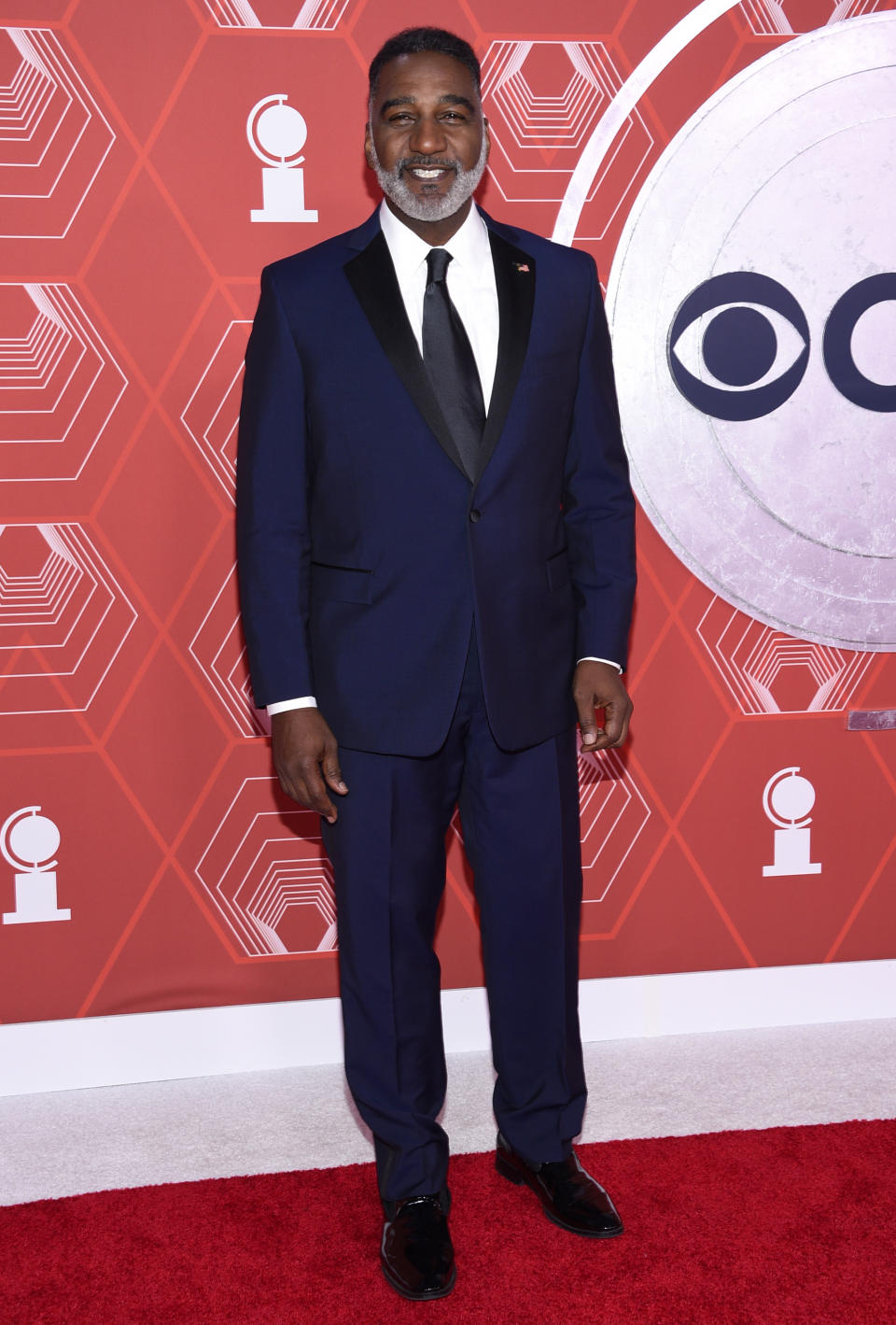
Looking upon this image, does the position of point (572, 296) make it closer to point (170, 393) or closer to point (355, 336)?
point (355, 336)

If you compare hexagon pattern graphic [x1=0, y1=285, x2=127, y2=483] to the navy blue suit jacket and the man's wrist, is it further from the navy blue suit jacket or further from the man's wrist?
the man's wrist

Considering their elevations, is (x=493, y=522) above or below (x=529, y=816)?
above

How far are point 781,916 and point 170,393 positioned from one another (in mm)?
1674

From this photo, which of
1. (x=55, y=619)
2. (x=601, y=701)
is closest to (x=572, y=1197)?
(x=601, y=701)

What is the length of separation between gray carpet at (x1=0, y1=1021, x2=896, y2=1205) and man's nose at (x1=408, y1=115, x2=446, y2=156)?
165 centimetres

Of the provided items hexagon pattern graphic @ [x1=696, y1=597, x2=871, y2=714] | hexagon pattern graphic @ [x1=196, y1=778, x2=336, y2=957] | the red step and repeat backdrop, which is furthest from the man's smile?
hexagon pattern graphic @ [x1=196, y1=778, x2=336, y2=957]

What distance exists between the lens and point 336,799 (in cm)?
181

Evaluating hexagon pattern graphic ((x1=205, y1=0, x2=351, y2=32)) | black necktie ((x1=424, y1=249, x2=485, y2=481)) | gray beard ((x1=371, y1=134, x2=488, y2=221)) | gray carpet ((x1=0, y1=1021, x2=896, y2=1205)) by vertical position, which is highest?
hexagon pattern graphic ((x1=205, y1=0, x2=351, y2=32))

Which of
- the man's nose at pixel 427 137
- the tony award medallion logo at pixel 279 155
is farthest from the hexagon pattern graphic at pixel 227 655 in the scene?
the man's nose at pixel 427 137

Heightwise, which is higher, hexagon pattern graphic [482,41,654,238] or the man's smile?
hexagon pattern graphic [482,41,654,238]

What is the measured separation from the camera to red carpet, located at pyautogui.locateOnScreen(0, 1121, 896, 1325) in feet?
5.42

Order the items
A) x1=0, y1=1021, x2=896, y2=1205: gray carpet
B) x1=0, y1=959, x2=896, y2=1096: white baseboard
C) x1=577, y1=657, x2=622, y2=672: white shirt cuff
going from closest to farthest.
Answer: x1=577, y1=657, x2=622, y2=672: white shirt cuff → x1=0, y1=1021, x2=896, y2=1205: gray carpet → x1=0, y1=959, x2=896, y2=1096: white baseboard

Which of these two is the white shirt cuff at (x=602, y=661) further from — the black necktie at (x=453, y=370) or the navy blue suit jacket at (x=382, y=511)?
the black necktie at (x=453, y=370)

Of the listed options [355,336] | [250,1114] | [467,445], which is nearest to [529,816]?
[467,445]
